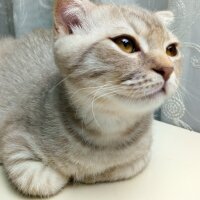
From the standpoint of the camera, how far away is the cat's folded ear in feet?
2.77

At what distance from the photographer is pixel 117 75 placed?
798 mm

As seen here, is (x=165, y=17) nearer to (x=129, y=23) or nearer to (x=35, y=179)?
(x=129, y=23)

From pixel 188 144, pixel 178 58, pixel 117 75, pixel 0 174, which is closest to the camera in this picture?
pixel 117 75

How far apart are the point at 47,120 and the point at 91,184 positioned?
0.61ft

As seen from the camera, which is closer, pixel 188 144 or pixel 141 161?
pixel 141 161

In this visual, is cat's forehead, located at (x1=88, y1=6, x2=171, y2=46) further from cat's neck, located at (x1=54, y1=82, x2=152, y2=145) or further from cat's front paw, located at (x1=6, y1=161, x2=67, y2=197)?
cat's front paw, located at (x1=6, y1=161, x2=67, y2=197)

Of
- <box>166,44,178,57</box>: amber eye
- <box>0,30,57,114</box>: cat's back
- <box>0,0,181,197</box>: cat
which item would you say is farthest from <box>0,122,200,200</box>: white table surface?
<box>166,44,178,57</box>: amber eye

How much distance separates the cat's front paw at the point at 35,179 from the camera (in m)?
0.91

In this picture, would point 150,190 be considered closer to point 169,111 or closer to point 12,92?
point 169,111

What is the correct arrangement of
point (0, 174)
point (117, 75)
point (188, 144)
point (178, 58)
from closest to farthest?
1. point (117, 75)
2. point (178, 58)
3. point (0, 174)
4. point (188, 144)

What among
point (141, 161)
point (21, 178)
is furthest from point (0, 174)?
point (141, 161)

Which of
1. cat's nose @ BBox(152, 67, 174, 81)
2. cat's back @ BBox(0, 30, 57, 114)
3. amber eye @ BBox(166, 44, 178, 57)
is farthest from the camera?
cat's back @ BBox(0, 30, 57, 114)

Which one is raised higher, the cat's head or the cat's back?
the cat's head

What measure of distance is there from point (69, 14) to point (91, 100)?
19 cm
